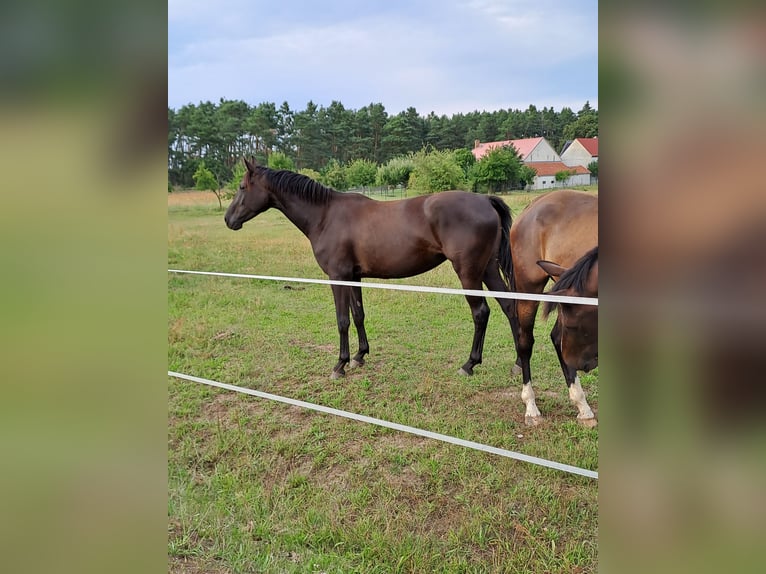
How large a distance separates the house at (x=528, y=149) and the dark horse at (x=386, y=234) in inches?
81.1

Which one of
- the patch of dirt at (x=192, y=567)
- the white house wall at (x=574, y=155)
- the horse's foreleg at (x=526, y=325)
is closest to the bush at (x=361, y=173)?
the white house wall at (x=574, y=155)

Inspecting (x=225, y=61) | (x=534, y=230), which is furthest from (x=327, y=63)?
(x=534, y=230)

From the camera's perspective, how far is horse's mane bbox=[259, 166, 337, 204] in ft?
8.93

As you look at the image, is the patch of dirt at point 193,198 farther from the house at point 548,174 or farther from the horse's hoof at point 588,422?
the horse's hoof at point 588,422

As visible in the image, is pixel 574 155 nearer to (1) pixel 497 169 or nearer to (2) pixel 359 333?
(1) pixel 497 169

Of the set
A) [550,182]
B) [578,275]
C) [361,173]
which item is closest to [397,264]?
[578,275]

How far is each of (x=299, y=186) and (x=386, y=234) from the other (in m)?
0.58

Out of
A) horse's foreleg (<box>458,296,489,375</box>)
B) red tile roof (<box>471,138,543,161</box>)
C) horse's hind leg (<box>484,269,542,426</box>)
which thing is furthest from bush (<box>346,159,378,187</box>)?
horse's hind leg (<box>484,269,542,426</box>)

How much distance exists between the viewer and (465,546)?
1178 millimetres

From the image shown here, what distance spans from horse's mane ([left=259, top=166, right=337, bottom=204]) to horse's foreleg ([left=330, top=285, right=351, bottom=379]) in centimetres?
53

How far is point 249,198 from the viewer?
9.23 ft

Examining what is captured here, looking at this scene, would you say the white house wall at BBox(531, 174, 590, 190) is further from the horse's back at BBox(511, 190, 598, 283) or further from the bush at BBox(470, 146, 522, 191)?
the horse's back at BBox(511, 190, 598, 283)

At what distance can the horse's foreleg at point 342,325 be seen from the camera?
8.13 ft
